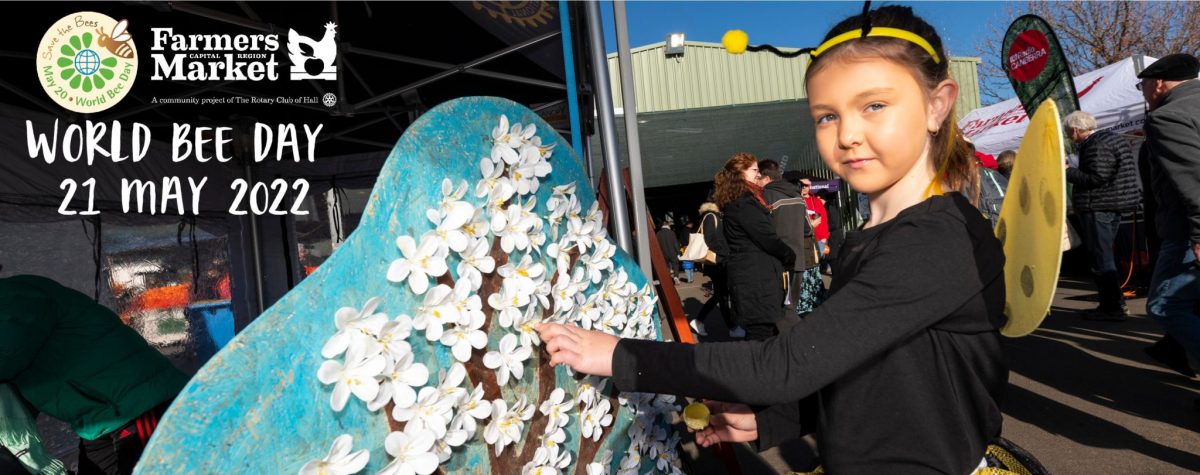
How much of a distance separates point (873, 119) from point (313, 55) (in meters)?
3.82

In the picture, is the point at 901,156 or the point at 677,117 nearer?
the point at 901,156

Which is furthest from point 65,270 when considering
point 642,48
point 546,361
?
point 642,48

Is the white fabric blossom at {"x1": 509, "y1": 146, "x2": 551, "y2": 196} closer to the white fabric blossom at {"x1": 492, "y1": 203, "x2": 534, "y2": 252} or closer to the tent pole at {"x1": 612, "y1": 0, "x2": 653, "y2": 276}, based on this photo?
the white fabric blossom at {"x1": 492, "y1": 203, "x2": 534, "y2": 252}

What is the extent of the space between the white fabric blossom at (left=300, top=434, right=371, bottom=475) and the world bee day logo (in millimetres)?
3624

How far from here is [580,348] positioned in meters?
1.01

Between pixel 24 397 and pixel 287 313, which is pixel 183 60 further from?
pixel 287 313

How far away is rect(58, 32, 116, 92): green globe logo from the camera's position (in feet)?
10.8

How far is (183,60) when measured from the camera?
398 centimetres

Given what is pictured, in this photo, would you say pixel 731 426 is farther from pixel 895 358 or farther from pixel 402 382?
pixel 402 382

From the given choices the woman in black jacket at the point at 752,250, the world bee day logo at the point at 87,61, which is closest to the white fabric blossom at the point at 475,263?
the woman in black jacket at the point at 752,250

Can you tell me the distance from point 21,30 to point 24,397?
217 cm

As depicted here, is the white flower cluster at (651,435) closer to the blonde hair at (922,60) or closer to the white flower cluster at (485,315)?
the white flower cluster at (485,315)

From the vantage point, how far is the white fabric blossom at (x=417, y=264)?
0.82m

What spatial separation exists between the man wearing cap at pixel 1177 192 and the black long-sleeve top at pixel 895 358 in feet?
7.37
